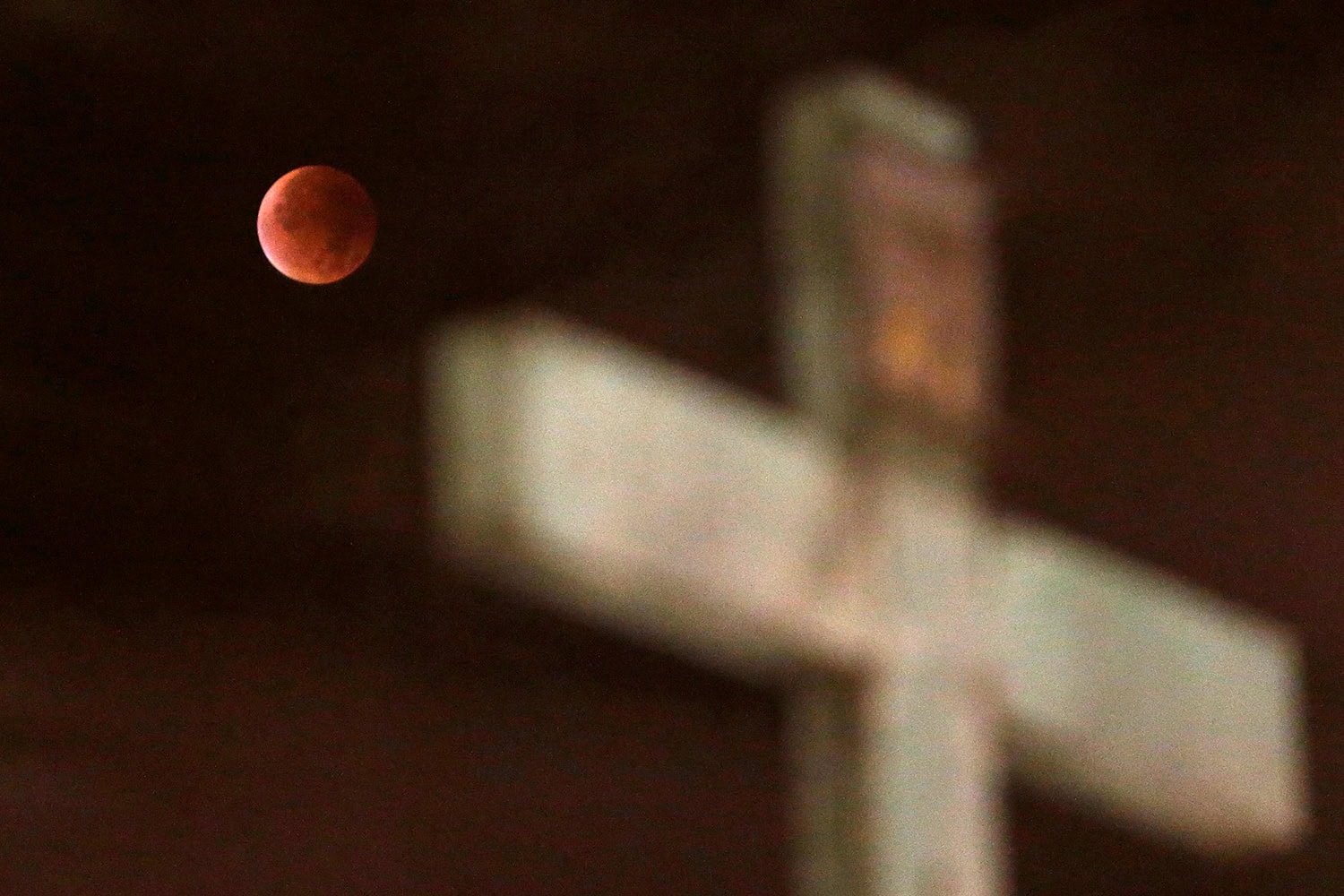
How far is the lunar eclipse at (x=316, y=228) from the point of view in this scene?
1.48 ft

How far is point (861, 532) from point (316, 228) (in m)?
0.29

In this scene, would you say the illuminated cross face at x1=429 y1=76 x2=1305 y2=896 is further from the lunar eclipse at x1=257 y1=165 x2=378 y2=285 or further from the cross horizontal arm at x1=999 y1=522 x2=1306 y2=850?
the lunar eclipse at x1=257 y1=165 x2=378 y2=285

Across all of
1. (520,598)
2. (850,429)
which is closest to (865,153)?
(850,429)

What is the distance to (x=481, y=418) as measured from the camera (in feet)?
1.83

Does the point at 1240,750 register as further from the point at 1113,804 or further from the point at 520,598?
the point at 520,598

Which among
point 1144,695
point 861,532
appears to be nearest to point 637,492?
point 861,532

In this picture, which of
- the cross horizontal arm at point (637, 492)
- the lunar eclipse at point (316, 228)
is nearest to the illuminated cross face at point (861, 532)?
the cross horizontal arm at point (637, 492)

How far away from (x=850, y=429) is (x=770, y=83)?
→ 18 centimetres

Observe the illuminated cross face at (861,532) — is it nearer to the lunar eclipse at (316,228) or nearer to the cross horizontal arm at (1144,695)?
the cross horizontal arm at (1144,695)

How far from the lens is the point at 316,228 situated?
448mm

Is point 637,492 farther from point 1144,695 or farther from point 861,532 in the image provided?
point 1144,695

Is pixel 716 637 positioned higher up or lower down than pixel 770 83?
lower down

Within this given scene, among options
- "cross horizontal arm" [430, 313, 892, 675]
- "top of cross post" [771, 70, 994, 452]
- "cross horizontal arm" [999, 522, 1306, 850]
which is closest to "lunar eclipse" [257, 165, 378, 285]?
"cross horizontal arm" [430, 313, 892, 675]

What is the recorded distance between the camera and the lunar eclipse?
17.7 inches
